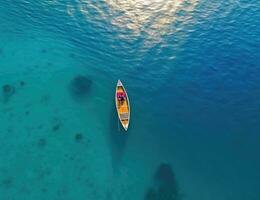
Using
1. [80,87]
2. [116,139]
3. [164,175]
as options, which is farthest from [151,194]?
[80,87]

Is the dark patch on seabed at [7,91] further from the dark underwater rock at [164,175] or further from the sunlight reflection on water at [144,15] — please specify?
the dark underwater rock at [164,175]

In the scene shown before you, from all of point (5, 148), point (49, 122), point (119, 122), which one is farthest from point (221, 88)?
point (5, 148)

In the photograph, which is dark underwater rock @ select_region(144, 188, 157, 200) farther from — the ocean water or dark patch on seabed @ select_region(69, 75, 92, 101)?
dark patch on seabed @ select_region(69, 75, 92, 101)

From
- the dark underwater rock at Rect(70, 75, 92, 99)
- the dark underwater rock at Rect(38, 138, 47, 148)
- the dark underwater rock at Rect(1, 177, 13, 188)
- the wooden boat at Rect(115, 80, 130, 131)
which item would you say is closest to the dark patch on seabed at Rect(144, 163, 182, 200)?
the wooden boat at Rect(115, 80, 130, 131)

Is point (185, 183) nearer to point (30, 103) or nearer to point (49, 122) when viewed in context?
point (49, 122)

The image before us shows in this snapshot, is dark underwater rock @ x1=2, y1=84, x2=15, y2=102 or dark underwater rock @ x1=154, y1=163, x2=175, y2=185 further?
dark underwater rock @ x1=2, y1=84, x2=15, y2=102

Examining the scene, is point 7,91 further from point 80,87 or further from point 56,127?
point 80,87
